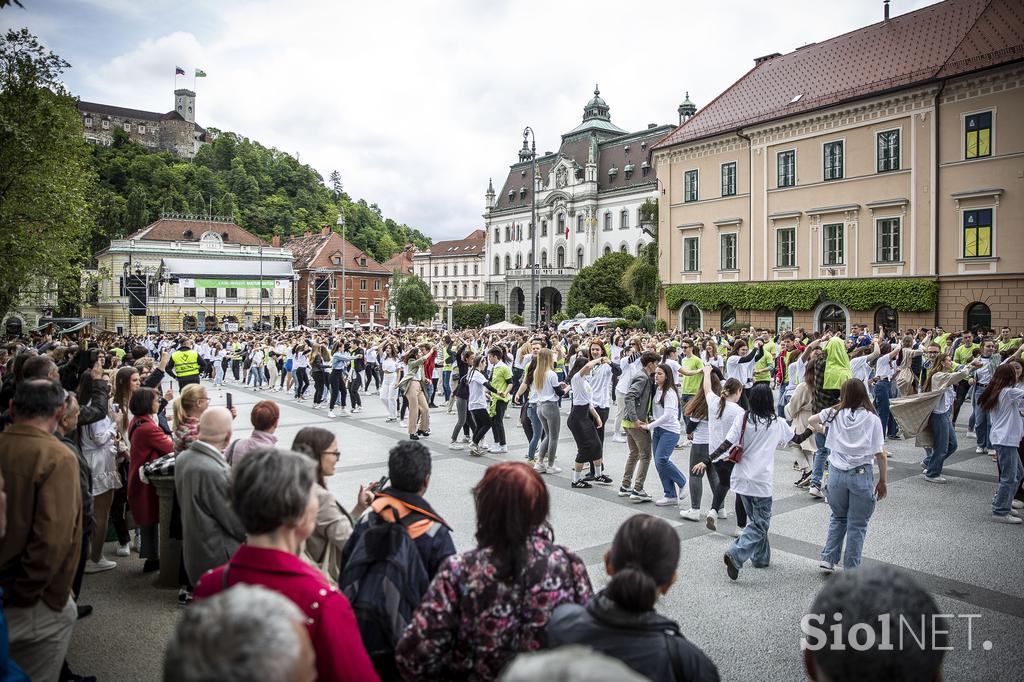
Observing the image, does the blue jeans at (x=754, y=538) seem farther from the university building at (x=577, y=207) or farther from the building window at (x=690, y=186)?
the university building at (x=577, y=207)

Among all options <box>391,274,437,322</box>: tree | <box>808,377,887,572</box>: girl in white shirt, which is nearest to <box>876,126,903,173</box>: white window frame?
<box>808,377,887,572</box>: girl in white shirt

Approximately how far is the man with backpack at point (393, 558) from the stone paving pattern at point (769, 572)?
243cm

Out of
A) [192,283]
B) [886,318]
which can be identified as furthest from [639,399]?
[192,283]

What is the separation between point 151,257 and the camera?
74.0 metres

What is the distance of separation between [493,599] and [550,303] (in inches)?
3143

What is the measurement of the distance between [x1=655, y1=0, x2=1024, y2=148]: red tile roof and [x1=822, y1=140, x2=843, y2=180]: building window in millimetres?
2271

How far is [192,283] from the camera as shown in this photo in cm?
7219

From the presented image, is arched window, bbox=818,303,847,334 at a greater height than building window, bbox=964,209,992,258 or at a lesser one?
lesser

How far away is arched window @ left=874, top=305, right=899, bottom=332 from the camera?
3300 cm

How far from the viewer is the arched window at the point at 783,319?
3719 cm

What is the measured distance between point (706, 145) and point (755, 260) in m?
8.36

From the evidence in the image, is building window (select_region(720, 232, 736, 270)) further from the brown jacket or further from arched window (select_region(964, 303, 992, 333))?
the brown jacket

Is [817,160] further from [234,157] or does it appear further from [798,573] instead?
[234,157]

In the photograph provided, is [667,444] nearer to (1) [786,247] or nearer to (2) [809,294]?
(2) [809,294]
